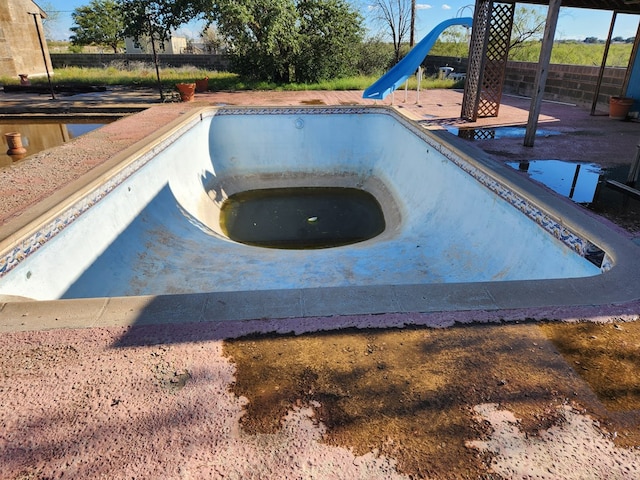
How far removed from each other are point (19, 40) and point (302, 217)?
82.2ft

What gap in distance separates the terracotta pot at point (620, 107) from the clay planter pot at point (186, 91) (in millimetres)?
11970

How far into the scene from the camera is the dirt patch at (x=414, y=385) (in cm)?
186

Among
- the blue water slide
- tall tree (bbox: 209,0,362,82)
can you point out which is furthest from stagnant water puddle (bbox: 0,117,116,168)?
the blue water slide

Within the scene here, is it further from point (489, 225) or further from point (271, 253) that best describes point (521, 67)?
point (271, 253)

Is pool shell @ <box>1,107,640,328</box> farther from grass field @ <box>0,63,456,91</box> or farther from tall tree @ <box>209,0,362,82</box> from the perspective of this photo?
grass field @ <box>0,63,456,91</box>

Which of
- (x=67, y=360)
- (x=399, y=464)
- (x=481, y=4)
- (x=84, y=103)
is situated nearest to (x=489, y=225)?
(x=399, y=464)

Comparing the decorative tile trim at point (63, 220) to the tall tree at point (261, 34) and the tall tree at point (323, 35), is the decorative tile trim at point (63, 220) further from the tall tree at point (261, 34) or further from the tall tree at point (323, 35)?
the tall tree at point (323, 35)

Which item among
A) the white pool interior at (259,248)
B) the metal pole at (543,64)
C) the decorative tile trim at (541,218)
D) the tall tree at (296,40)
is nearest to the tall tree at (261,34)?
the tall tree at (296,40)

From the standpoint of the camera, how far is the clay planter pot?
13.5 meters

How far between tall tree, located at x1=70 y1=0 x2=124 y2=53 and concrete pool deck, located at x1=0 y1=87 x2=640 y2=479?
144 feet

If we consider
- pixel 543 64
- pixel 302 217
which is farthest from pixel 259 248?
pixel 543 64

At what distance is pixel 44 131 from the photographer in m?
11.3

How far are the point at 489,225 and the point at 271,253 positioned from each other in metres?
2.82

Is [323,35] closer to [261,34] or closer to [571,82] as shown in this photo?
[261,34]
